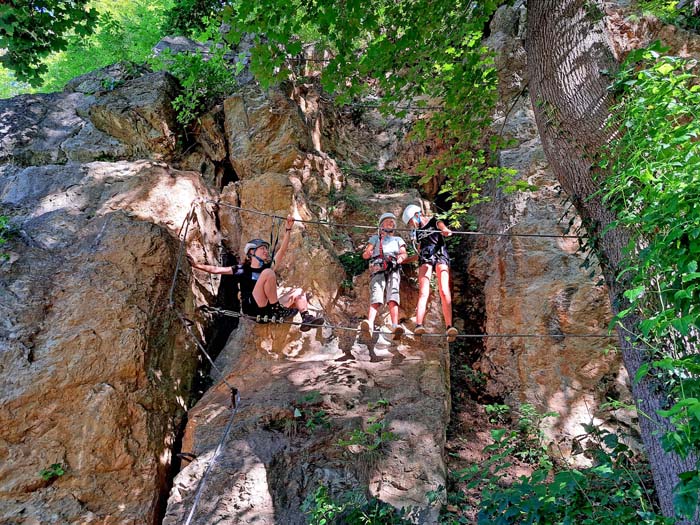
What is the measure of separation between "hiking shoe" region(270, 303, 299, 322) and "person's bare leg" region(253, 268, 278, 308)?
0.53 ft

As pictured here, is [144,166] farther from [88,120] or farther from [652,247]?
[652,247]

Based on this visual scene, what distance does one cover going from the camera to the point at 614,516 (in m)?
2.29

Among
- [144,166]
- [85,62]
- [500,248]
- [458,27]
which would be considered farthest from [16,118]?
[500,248]

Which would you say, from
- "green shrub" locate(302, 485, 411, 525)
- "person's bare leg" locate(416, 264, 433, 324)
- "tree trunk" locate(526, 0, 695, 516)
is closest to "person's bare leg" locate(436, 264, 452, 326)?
"person's bare leg" locate(416, 264, 433, 324)

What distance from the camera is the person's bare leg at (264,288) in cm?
586

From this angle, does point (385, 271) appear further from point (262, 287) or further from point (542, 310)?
point (542, 310)

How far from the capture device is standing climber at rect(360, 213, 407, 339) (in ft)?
20.2

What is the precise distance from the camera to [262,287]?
587cm

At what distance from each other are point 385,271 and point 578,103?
12.2 feet

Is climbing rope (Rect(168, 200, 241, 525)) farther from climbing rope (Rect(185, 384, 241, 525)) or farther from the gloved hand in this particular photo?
the gloved hand

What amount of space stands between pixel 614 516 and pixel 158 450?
14.1 feet

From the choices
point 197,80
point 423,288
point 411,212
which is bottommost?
point 423,288

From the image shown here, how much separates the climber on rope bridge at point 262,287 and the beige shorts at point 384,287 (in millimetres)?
871

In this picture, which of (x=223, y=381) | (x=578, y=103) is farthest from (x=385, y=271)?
(x=578, y=103)
